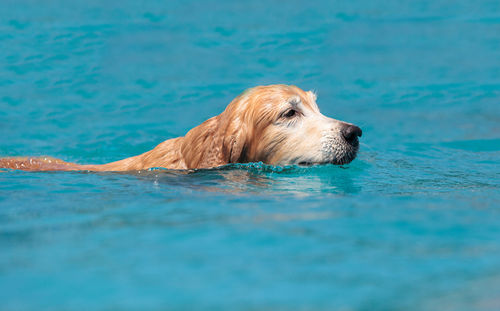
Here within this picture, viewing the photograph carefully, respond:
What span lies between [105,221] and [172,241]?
2.70ft

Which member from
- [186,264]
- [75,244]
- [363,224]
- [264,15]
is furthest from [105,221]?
[264,15]

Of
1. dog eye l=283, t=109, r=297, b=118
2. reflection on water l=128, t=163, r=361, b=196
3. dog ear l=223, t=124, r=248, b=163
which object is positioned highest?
dog eye l=283, t=109, r=297, b=118

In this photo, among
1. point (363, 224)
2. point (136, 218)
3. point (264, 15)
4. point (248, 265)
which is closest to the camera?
point (248, 265)

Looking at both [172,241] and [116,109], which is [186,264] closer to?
[172,241]

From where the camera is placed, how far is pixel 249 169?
665cm

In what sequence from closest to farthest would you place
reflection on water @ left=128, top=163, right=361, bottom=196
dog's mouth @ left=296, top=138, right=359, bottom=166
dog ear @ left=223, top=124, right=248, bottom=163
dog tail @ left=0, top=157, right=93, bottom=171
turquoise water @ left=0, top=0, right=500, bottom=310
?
1. turquoise water @ left=0, top=0, right=500, bottom=310
2. reflection on water @ left=128, top=163, right=361, bottom=196
3. dog's mouth @ left=296, top=138, right=359, bottom=166
4. dog ear @ left=223, top=124, right=248, bottom=163
5. dog tail @ left=0, top=157, right=93, bottom=171

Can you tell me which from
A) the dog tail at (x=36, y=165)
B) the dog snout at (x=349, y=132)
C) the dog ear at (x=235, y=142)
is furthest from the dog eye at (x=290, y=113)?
the dog tail at (x=36, y=165)

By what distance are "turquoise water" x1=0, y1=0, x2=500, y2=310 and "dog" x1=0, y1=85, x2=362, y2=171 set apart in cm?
18

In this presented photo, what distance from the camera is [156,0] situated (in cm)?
1692

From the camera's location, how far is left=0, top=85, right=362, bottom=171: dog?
6.33 metres

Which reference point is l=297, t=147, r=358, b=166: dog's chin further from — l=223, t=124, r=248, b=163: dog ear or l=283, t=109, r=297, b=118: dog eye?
l=223, t=124, r=248, b=163: dog ear

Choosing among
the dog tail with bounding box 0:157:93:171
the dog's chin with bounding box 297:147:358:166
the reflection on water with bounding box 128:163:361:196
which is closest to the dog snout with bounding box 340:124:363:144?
the dog's chin with bounding box 297:147:358:166

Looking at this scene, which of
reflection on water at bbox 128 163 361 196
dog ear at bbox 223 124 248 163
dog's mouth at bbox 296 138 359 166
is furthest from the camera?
dog ear at bbox 223 124 248 163

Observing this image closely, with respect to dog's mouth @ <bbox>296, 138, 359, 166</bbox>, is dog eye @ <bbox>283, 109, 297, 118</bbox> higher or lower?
higher
